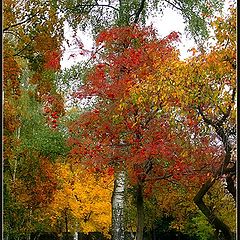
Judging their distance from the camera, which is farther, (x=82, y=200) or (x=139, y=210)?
(x=82, y=200)

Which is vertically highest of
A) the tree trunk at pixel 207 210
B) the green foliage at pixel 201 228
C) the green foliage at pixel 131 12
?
the green foliage at pixel 131 12

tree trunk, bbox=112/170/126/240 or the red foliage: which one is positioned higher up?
the red foliage

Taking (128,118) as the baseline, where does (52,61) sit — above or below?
above

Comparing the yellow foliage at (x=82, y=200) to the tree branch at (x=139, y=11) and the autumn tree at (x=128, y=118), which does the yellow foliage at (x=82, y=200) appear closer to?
the autumn tree at (x=128, y=118)

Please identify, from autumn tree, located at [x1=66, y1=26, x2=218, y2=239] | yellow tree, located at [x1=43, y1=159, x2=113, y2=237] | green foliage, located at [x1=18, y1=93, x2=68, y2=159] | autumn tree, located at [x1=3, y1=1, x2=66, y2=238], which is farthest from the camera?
yellow tree, located at [x1=43, y1=159, x2=113, y2=237]

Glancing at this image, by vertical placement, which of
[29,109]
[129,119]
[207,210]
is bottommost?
[207,210]

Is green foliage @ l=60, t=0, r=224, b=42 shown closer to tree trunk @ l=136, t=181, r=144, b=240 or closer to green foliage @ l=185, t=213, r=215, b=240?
tree trunk @ l=136, t=181, r=144, b=240

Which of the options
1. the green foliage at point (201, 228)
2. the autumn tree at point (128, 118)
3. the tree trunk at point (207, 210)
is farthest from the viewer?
the green foliage at point (201, 228)

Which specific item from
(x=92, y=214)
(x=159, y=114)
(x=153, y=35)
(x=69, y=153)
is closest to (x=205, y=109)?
(x=159, y=114)

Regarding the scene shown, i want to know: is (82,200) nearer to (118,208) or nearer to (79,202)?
(79,202)

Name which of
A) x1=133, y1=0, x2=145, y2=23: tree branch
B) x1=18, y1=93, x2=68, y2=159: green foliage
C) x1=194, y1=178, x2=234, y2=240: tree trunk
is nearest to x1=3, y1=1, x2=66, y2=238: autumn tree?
x1=18, y1=93, x2=68, y2=159: green foliage

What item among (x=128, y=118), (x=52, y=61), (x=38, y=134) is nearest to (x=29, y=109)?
(x=38, y=134)

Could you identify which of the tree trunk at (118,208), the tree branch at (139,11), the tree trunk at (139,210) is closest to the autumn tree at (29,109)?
the tree branch at (139,11)

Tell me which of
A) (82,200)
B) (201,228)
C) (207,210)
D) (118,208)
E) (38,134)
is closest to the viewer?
(207,210)
